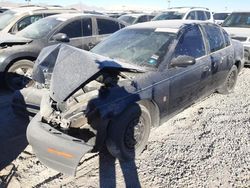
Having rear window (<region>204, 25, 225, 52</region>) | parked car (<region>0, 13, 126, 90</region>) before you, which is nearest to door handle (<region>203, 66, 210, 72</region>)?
rear window (<region>204, 25, 225, 52</region>)

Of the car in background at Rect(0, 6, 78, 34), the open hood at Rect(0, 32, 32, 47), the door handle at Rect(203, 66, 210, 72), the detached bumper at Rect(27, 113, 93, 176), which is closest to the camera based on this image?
the detached bumper at Rect(27, 113, 93, 176)

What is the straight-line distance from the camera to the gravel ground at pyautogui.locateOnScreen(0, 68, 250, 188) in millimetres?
3484

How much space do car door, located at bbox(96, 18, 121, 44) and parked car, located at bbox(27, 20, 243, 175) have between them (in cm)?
271

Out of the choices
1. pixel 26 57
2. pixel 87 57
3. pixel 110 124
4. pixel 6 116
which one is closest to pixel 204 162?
pixel 110 124

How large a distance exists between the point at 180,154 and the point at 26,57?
4.38 m

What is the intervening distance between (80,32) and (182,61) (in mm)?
4012

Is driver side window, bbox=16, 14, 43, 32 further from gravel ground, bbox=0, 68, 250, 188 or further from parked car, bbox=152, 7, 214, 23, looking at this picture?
gravel ground, bbox=0, 68, 250, 188

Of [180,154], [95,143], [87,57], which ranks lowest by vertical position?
[180,154]

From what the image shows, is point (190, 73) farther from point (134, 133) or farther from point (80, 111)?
point (80, 111)

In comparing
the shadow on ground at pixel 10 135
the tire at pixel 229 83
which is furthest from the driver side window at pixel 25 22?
the tire at pixel 229 83

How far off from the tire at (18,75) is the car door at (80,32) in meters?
1.19

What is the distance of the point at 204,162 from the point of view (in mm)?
3877

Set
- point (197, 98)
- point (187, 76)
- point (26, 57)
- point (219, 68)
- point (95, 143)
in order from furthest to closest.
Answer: point (26, 57)
point (219, 68)
point (197, 98)
point (187, 76)
point (95, 143)

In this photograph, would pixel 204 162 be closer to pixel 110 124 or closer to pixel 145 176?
pixel 145 176
